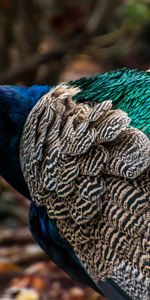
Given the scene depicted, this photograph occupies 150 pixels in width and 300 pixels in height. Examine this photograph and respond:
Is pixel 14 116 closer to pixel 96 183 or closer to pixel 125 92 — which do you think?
pixel 125 92

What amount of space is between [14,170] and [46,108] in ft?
1.65

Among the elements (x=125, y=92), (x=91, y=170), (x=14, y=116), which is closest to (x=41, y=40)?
(x=14, y=116)

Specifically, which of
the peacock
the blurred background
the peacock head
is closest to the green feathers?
the peacock

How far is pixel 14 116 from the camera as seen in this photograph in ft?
16.2

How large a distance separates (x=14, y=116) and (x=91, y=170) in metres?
0.73

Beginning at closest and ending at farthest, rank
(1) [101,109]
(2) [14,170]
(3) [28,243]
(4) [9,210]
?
1. (1) [101,109]
2. (2) [14,170]
3. (3) [28,243]
4. (4) [9,210]

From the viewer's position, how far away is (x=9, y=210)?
786 centimetres

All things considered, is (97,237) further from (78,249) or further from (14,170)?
(14,170)

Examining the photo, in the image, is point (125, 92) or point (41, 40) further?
point (41, 40)

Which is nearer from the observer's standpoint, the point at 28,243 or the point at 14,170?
the point at 14,170

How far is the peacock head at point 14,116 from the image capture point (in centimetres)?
492

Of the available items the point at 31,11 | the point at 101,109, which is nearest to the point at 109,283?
the point at 101,109

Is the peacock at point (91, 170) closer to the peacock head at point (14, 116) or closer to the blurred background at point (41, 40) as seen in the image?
the peacock head at point (14, 116)

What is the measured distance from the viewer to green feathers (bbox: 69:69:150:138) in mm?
4438
